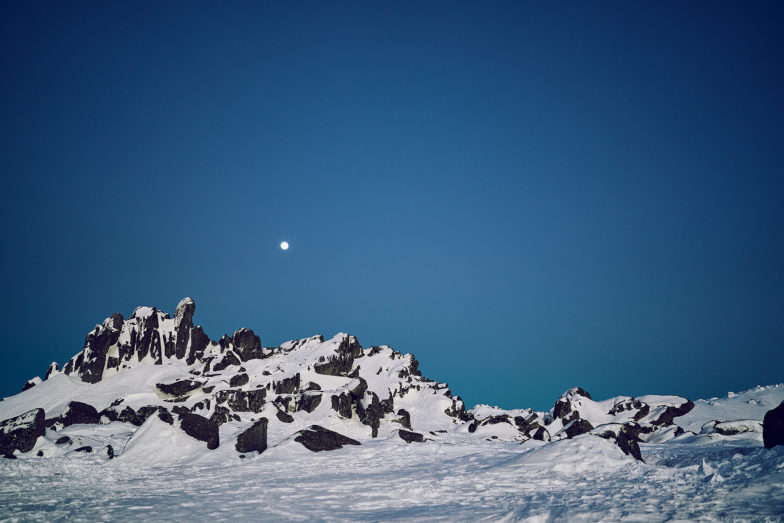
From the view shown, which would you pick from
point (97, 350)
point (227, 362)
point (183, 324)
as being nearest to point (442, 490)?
point (227, 362)

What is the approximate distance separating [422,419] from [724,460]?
74170 millimetres

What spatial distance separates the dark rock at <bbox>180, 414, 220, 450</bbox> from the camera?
105ft

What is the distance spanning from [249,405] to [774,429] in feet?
220

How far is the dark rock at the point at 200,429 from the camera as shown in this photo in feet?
105

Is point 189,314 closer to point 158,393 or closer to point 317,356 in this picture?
point 158,393

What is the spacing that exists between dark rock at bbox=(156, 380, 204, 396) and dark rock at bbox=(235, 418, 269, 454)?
47296mm

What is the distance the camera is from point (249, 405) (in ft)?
221

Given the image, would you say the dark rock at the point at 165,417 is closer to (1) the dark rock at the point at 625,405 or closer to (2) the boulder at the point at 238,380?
(2) the boulder at the point at 238,380

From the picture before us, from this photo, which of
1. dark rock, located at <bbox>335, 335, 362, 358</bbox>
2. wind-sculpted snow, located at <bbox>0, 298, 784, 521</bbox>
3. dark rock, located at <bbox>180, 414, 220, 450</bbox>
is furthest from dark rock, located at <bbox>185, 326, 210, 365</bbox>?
dark rock, located at <bbox>180, 414, 220, 450</bbox>

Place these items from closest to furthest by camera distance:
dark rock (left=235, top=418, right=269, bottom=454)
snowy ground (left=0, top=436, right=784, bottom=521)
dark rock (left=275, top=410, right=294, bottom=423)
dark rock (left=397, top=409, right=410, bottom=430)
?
snowy ground (left=0, top=436, right=784, bottom=521) < dark rock (left=235, top=418, right=269, bottom=454) < dark rock (left=275, top=410, right=294, bottom=423) < dark rock (left=397, top=409, right=410, bottom=430)

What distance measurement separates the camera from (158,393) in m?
72.1

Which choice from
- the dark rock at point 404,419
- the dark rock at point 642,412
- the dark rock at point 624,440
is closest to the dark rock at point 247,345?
the dark rock at point 404,419

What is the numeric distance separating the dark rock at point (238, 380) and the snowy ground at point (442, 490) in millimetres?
48716

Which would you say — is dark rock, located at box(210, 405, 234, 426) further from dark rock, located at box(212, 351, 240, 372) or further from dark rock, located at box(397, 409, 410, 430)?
dark rock, located at box(397, 409, 410, 430)
